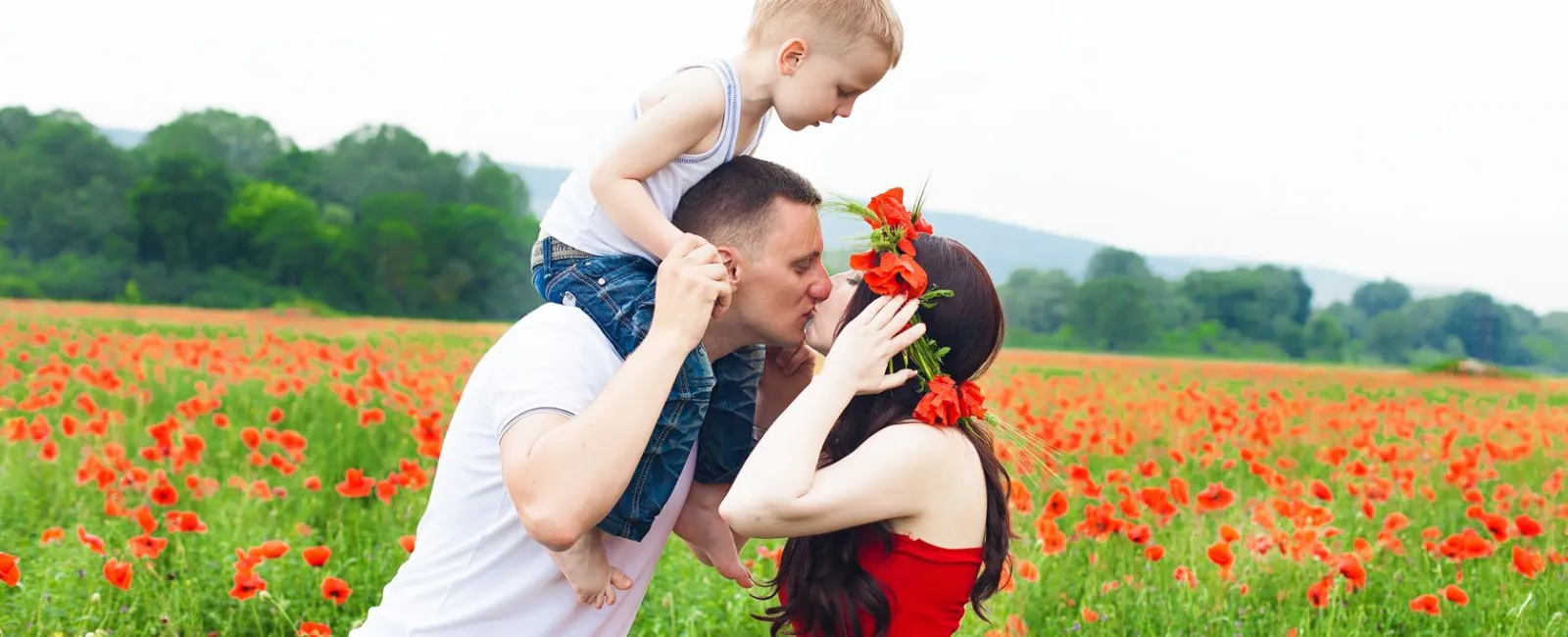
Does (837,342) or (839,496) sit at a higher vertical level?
(837,342)

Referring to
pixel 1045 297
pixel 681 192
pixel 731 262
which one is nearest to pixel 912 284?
pixel 731 262

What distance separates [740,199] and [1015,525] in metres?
3.30

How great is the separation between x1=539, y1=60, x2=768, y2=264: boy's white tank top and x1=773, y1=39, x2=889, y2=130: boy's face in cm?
17

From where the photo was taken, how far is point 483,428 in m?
2.60

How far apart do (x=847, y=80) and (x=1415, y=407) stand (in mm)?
9531

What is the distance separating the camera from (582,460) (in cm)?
223

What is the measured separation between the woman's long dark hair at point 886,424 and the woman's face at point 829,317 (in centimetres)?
5

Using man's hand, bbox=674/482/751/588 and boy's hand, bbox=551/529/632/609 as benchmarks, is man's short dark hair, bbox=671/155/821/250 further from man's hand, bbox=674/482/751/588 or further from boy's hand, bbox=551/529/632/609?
boy's hand, bbox=551/529/632/609

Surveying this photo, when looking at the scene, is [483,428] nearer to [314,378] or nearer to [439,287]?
[314,378]

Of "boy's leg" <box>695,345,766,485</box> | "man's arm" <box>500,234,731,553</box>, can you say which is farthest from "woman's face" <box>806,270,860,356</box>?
"man's arm" <box>500,234,731,553</box>

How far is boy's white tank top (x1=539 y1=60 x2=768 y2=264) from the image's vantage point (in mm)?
3148

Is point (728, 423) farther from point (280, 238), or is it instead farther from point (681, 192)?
point (280, 238)

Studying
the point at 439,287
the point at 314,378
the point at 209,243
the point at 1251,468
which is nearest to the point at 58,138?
the point at 209,243

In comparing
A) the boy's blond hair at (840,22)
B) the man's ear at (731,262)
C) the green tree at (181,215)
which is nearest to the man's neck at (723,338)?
the man's ear at (731,262)
